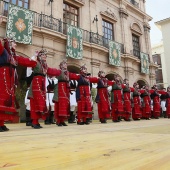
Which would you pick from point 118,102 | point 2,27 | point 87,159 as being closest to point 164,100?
point 118,102

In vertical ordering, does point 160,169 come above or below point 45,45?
below

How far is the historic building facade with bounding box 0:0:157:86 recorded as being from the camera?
32.9 feet

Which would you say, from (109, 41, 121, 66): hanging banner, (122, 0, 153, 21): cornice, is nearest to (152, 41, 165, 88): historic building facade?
(122, 0, 153, 21): cornice

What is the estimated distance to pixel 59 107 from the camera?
4520mm

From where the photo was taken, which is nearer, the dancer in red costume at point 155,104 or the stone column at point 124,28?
the dancer in red costume at point 155,104

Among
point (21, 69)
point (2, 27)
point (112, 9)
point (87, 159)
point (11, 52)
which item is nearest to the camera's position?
point (87, 159)

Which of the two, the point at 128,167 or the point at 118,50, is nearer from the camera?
the point at 128,167

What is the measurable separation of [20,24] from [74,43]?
304cm

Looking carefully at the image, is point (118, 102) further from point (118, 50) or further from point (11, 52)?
point (118, 50)

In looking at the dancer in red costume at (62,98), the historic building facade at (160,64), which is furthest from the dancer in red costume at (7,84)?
the historic building facade at (160,64)

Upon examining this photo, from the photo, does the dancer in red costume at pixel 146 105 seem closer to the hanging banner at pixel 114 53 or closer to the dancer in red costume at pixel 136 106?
the dancer in red costume at pixel 136 106

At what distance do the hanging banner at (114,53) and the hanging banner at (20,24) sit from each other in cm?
557

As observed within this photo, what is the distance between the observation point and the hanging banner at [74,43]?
35.3ft

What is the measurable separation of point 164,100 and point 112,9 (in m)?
8.02
